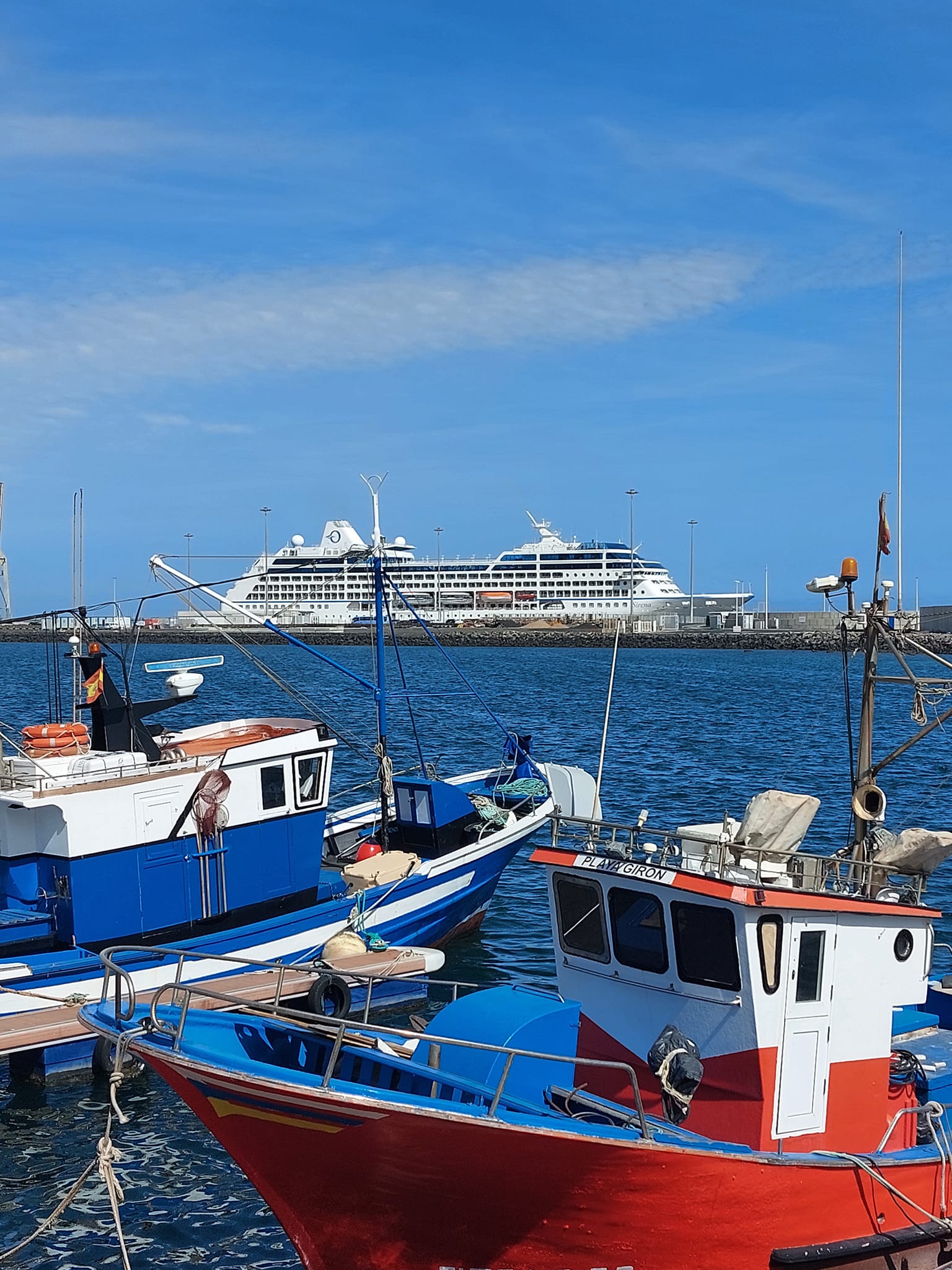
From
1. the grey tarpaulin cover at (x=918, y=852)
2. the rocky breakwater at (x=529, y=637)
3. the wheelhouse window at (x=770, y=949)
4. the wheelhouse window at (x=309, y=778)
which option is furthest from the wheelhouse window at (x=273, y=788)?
the rocky breakwater at (x=529, y=637)

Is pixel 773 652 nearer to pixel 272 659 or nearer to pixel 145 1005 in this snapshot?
pixel 272 659

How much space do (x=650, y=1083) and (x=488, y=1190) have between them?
2350 mm

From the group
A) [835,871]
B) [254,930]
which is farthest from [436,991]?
[835,871]

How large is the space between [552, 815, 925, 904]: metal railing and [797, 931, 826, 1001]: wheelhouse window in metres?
0.40

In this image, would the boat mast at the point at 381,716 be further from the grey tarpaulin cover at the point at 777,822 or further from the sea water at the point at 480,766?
the grey tarpaulin cover at the point at 777,822

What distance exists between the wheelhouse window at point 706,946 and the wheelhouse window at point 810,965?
568mm

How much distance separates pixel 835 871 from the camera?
11.5m

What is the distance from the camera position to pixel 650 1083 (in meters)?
10.8

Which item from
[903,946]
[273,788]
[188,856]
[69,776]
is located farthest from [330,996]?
[903,946]

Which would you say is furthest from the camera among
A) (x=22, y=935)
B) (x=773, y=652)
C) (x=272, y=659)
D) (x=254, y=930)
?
(x=773, y=652)

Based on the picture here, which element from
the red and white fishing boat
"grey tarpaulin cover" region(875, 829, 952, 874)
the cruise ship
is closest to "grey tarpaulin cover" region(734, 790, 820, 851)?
the red and white fishing boat

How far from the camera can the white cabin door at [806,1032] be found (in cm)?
1025

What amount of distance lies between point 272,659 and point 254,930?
4098 inches

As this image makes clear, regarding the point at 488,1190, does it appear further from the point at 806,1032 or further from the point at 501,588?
the point at 501,588
